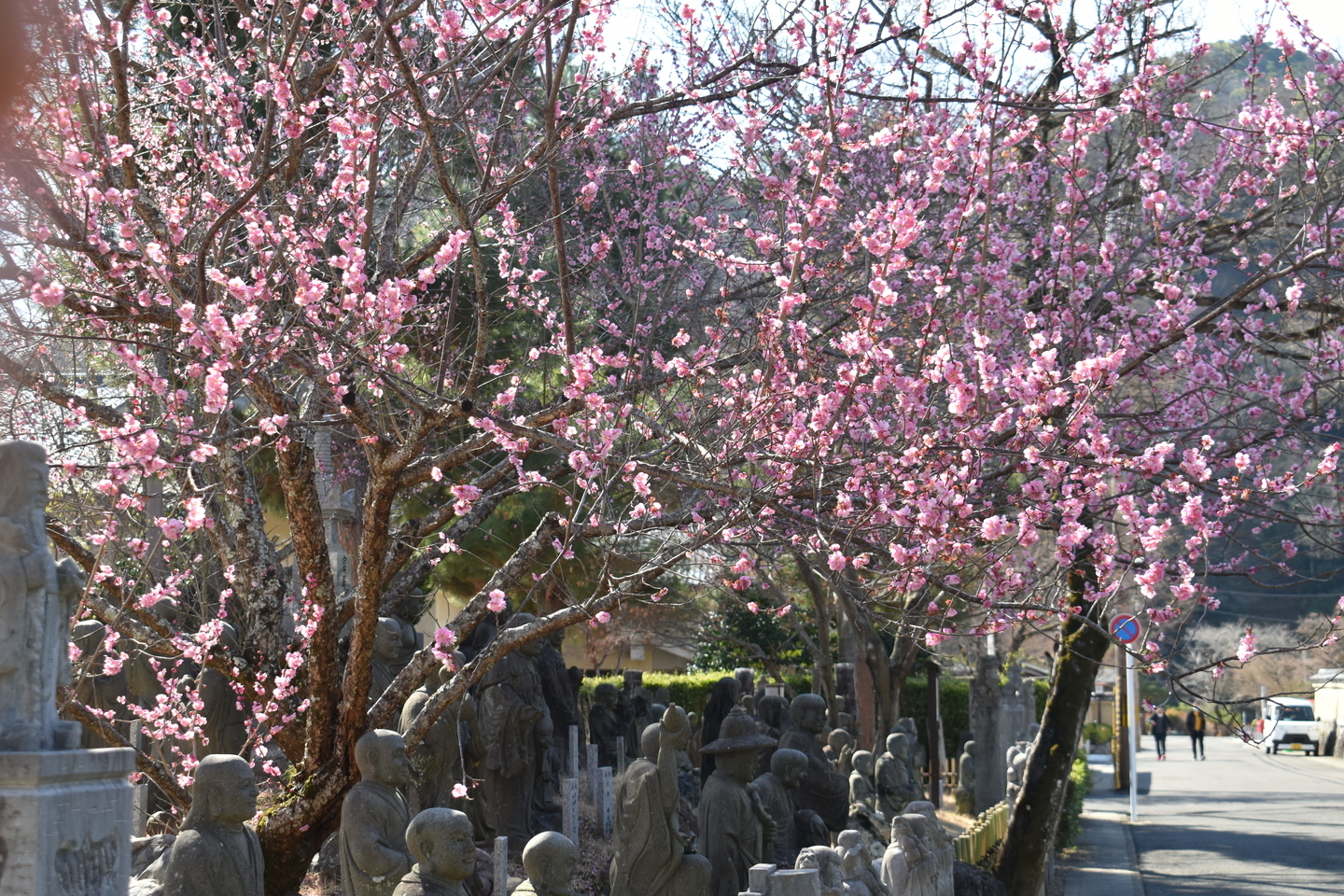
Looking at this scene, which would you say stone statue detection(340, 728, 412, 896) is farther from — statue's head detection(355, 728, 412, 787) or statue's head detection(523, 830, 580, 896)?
statue's head detection(523, 830, 580, 896)

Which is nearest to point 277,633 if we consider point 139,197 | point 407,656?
point 139,197

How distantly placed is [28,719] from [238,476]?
175 inches

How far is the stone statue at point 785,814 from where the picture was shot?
959 cm

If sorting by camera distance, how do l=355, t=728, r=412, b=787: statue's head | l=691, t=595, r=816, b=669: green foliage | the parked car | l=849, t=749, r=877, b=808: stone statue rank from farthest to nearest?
the parked car < l=691, t=595, r=816, b=669: green foliage < l=849, t=749, r=877, b=808: stone statue < l=355, t=728, r=412, b=787: statue's head

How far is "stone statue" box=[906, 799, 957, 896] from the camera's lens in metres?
7.28

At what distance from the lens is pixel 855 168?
11.8 meters

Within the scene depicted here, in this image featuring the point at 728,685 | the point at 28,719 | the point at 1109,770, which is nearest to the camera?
the point at 28,719

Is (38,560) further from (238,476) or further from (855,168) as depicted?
(855,168)

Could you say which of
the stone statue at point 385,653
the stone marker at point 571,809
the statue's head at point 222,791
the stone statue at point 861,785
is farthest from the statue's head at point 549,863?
the stone statue at point 861,785

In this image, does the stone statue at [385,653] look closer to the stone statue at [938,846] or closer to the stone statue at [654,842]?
the stone statue at [654,842]

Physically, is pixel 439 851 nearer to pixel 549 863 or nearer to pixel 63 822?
pixel 549 863

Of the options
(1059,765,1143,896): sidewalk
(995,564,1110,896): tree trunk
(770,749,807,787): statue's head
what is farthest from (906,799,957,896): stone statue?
(1059,765,1143,896): sidewalk

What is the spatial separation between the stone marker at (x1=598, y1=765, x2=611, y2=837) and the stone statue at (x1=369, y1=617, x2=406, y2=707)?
317cm

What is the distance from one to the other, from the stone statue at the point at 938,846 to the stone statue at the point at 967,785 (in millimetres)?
13848
